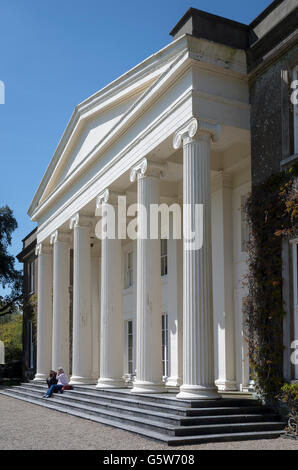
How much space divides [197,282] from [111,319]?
5659 mm

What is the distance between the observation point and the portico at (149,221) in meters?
12.3

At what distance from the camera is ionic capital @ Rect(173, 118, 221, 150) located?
12469 millimetres

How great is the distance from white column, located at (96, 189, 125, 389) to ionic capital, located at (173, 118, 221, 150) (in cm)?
522

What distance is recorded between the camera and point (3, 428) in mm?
12883

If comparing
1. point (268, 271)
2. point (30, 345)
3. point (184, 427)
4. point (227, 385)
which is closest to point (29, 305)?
point (30, 345)

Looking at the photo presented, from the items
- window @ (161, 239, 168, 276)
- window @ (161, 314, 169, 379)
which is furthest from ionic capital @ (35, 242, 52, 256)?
window @ (161, 314, 169, 379)

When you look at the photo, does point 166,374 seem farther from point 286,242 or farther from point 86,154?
point 286,242

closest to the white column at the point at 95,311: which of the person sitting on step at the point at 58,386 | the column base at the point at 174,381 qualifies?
the person sitting on step at the point at 58,386

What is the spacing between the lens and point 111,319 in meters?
17.0

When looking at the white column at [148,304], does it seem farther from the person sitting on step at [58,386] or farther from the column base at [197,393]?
the person sitting on step at [58,386]

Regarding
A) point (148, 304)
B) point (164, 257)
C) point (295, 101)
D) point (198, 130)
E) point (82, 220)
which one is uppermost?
point (295, 101)

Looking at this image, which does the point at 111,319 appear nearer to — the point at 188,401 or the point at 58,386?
the point at 58,386

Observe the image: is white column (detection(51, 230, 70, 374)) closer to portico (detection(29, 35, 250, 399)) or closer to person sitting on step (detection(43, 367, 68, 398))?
portico (detection(29, 35, 250, 399))
